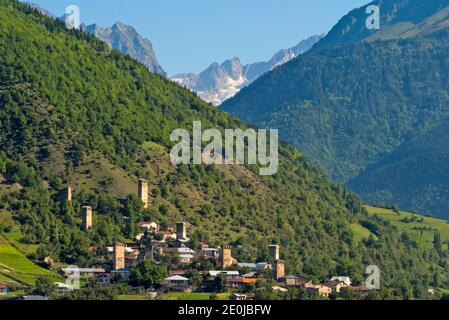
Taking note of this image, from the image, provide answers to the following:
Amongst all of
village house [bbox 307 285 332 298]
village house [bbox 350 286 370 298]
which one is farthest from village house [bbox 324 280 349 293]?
village house [bbox 307 285 332 298]

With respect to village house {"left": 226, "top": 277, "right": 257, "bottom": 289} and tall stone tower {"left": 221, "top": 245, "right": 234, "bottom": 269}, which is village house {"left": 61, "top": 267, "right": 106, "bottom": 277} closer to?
tall stone tower {"left": 221, "top": 245, "right": 234, "bottom": 269}

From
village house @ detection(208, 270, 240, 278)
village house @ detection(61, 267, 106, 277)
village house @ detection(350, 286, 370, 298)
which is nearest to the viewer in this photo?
village house @ detection(208, 270, 240, 278)

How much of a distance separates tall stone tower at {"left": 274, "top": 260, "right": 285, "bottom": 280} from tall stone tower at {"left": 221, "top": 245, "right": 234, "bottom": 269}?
544 centimetres

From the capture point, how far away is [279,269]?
18838cm

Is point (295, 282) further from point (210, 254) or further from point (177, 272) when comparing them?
point (210, 254)

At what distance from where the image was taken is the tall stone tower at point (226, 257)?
189250 millimetres

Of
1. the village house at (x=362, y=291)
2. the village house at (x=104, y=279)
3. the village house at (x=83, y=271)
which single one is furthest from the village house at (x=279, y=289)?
the village house at (x=83, y=271)

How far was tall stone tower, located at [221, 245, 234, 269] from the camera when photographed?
189m

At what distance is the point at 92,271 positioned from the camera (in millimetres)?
181375

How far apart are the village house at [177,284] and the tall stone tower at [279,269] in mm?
16730
